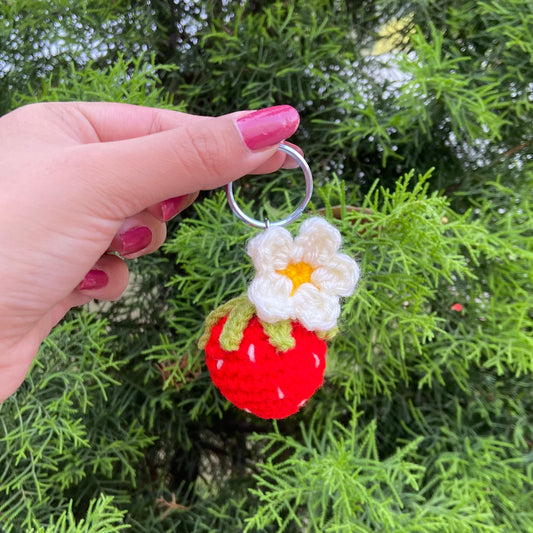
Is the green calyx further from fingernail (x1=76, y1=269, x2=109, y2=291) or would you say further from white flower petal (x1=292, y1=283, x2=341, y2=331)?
fingernail (x1=76, y1=269, x2=109, y2=291)

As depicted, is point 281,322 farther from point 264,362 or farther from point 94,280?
point 94,280

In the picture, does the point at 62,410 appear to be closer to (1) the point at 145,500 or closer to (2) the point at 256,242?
(1) the point at 145,500

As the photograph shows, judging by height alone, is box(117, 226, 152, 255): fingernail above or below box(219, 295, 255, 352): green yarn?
above

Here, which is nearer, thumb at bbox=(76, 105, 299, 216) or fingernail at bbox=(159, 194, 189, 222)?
thumb at bbox=(76, 105, 299, 216)

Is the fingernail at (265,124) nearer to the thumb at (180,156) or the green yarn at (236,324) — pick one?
the thumb at (180,156)

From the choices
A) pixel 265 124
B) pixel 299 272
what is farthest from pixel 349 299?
pixel 265 124

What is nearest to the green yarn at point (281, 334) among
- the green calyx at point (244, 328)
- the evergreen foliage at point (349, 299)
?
the green calyx at point (244, 328)

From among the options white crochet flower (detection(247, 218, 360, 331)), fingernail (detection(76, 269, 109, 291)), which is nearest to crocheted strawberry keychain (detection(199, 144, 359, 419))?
white crochet flower (detection(247, 218, 360, 331))
